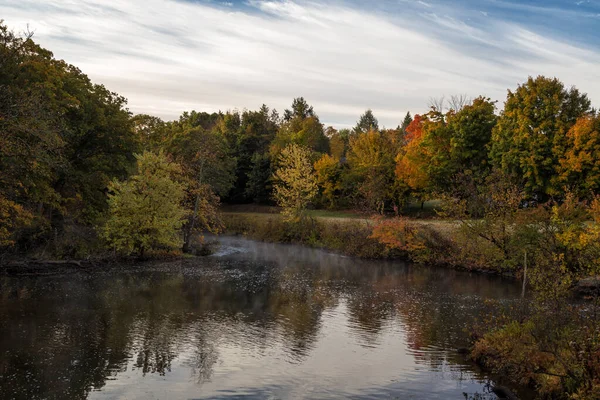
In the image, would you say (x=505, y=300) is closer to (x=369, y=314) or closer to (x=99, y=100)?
(x=369, y=314)

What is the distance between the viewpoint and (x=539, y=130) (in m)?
51.3

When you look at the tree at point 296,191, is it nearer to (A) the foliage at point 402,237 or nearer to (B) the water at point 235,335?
(A) the foliage at point 402,237

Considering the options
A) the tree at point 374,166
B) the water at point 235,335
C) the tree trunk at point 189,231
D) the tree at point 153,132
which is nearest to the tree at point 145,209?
the water at point 235,335

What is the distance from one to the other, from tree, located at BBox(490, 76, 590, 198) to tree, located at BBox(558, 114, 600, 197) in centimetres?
97

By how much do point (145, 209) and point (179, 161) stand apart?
34.9 ft

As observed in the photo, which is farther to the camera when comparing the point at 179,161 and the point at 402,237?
the point at 179,161

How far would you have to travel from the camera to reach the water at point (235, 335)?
1619 cm

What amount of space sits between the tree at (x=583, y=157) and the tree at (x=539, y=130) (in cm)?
97

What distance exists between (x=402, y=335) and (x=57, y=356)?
1408cm

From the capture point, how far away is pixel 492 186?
1527 inches

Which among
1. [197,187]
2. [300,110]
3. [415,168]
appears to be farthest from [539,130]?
[300,110]

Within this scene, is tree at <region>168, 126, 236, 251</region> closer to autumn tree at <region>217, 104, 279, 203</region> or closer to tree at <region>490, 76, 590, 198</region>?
autumn tree at <region>217, 104, 279, 203</region>

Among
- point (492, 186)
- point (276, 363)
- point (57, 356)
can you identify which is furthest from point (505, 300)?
point (57, 356)

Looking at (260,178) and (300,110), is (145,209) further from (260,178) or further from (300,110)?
(300,110)
